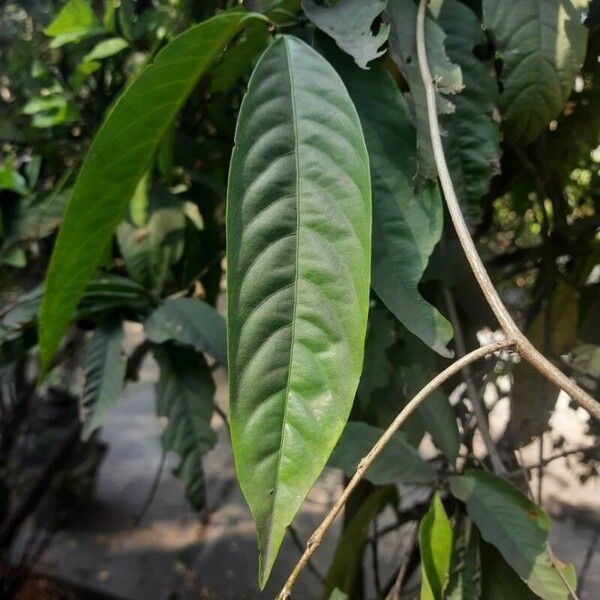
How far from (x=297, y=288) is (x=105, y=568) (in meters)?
1.36

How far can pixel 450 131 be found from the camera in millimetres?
445

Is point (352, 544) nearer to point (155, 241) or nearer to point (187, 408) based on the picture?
point (187, 408)

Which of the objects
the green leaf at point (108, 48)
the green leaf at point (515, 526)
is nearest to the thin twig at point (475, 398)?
the green leaf at point (515, 526)

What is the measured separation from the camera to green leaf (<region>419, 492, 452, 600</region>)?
380 mm

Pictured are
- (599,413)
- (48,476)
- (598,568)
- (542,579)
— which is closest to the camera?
(599,413)

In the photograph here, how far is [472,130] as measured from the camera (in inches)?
17.6

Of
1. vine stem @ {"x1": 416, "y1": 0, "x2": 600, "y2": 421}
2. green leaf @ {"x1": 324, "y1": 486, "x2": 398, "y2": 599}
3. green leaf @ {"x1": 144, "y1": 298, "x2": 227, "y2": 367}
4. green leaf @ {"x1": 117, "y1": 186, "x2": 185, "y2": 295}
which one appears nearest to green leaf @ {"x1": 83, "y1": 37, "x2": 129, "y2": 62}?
green leaf @ {"x1": 117, "y1": 186, "x2": 185, "y2": 295}

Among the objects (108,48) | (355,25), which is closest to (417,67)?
(355,25)

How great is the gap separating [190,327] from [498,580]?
0.33m

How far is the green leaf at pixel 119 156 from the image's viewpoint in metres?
0.38

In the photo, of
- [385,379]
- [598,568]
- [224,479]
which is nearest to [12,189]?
[385,379]

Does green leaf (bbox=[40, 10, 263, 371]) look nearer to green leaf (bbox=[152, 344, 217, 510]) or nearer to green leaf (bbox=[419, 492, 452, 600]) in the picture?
green leaf (bbox=[152, 344, 217, 510])

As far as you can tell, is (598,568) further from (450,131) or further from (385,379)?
(450,131)

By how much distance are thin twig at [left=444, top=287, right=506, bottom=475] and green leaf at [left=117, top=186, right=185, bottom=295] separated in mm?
293
